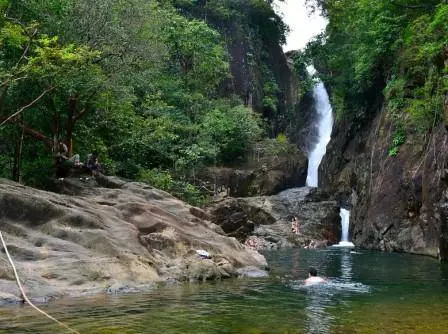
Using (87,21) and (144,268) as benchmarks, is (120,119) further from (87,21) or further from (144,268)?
(144,268)

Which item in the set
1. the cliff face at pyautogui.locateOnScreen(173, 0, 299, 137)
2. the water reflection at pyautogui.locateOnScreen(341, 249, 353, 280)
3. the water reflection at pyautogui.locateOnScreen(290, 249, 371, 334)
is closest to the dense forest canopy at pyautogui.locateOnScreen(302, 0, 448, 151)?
the water reflection at pyautogui.locateOnScreen(341, 249, 353, 280)

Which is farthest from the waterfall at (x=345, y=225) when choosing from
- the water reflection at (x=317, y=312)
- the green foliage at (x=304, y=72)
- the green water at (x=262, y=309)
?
the water reflection at (x=317, y=312)

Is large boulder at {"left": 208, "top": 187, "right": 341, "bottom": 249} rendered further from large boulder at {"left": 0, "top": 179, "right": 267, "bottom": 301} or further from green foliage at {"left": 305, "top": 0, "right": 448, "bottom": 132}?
large boulder at {"left": 0, "top": 179, "right": 267, "bottom": 301}

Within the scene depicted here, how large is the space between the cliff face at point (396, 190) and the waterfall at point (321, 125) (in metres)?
8.85

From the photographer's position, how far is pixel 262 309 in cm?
966

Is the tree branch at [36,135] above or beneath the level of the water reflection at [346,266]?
above

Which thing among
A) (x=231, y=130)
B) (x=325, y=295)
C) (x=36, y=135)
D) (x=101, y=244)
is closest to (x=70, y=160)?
(x=36, y=135)

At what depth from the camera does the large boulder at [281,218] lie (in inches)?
1083

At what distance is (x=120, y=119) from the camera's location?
79.9 ft

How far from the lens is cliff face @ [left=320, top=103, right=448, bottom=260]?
864 inches

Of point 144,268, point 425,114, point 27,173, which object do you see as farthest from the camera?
point 425,114

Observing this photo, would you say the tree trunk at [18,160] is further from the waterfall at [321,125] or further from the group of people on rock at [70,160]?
the waterfall at [321,125]

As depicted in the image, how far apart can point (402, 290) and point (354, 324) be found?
4933 millimetres

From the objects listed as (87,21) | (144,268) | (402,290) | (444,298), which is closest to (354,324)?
(444,298)
